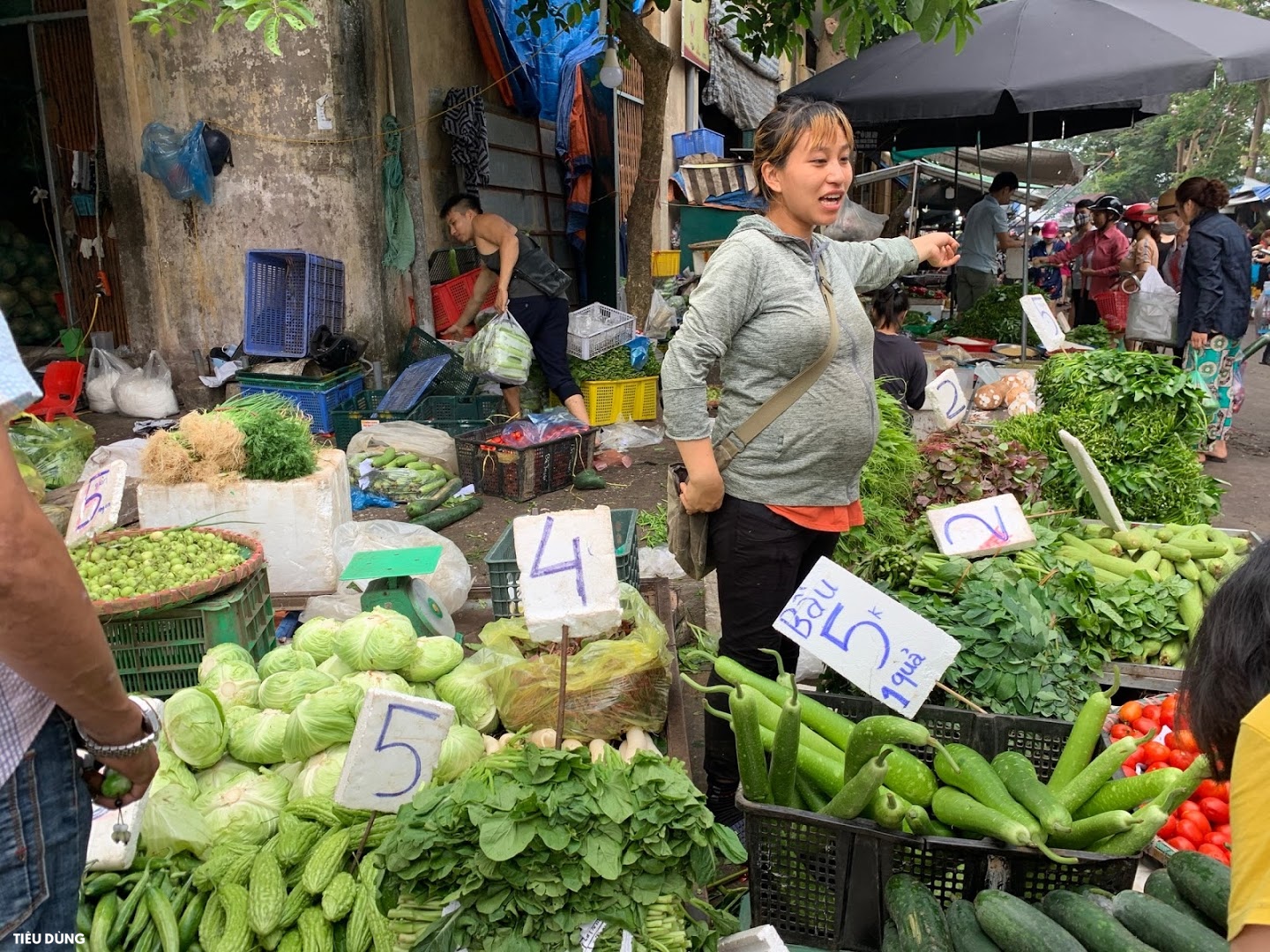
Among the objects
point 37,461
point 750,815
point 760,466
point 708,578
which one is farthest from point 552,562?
point 37,461

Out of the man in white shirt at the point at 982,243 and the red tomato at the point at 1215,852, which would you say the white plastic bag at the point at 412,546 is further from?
the man in white shirt at the point at 982,243

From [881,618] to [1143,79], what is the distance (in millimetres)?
5867

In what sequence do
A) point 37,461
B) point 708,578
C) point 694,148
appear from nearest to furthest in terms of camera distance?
point 708,578, point 37,461, point 694,148

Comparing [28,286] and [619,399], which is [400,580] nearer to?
[619,399]

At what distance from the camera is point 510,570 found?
11.2 feet

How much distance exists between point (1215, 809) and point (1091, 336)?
740cm

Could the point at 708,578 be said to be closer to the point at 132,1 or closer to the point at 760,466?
the point at 760,466

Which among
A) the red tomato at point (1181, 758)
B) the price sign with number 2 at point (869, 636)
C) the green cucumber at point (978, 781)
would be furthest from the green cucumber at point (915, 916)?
the red tomato at point (1181, 758)

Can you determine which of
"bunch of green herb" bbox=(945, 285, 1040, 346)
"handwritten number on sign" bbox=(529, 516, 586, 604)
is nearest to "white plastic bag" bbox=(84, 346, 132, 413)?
"handwritten number on sign" bbox=(529, 516, 586, 604)

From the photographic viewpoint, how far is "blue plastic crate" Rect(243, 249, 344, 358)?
7.54 meters

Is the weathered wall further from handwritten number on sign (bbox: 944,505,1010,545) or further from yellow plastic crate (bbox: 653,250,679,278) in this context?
handwritten number on sign (bbox: 944,505,1010,545)

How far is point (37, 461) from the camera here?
19.4ft

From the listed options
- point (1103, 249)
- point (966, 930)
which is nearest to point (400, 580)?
point (966, 930)

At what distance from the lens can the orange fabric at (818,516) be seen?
270cm
